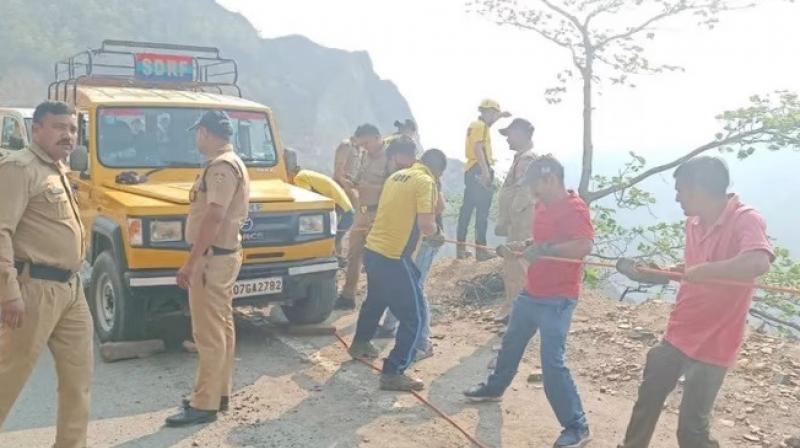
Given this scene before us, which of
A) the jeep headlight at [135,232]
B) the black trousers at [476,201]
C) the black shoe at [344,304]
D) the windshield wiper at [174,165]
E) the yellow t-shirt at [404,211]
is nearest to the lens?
the yellow t-shirt at [404,211]

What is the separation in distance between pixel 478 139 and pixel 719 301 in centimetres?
563

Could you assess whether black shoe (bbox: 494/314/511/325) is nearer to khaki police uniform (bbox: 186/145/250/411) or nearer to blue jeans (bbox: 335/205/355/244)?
blue jeans (bbox: 335/205/355/244)

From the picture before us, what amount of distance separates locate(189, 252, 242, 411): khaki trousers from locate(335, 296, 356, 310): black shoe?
9.96 feet

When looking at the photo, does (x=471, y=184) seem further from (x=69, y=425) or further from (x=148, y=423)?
(x=69, y=425)

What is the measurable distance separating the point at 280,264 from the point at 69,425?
8.56ft

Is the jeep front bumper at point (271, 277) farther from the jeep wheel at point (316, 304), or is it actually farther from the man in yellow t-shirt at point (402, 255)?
the man in yellow t-shirt at point (402, 255)

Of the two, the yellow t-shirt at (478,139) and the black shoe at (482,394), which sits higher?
the yellow t-shirt at (478,139)

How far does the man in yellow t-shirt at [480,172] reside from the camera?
8.73m

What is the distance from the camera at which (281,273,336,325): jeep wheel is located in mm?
6723

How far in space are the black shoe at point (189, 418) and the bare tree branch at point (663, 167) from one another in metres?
7.08

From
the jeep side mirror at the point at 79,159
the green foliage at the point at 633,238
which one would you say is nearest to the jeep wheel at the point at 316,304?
the jeep side mirror at the point at 79,159

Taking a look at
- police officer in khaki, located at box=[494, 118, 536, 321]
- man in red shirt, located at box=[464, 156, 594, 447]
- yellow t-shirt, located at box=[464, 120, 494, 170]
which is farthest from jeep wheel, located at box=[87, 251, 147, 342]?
yellow t-shirt, located at box=[464, 120, 494, 170]

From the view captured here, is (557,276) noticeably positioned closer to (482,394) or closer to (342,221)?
(482,394)

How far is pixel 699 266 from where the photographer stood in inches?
128
